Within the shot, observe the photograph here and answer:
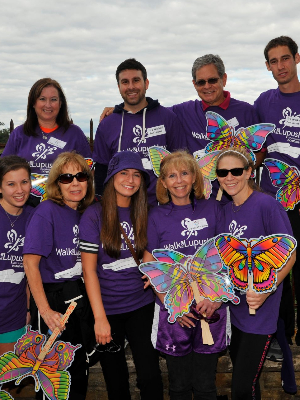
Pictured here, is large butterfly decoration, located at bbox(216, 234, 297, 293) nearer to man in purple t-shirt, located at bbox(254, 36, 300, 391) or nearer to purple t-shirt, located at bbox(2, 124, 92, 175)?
man in purple t-shirt, located at bbox(254, 36, 300, 391)

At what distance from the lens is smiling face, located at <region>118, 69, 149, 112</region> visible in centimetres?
466

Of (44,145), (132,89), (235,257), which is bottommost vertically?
(235,257)

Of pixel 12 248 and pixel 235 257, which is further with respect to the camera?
pixel 12 248

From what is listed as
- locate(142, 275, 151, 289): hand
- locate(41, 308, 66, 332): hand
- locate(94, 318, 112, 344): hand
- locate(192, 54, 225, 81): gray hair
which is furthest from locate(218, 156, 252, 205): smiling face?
locate(41, 308, 66, 332): hand

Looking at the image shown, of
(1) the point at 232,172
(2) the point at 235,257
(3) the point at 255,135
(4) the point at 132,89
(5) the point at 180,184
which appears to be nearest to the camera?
(2) the point at 235,257

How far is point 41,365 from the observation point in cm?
331

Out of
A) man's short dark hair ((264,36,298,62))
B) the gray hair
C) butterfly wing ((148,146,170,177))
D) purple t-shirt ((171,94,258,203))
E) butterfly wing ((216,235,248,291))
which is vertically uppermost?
man's short dark hair ((264,36,298,62))

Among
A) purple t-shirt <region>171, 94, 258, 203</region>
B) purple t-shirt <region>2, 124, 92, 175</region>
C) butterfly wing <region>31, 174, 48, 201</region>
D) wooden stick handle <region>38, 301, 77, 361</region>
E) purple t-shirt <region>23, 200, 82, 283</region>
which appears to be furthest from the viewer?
purple t-shirt <region>171, 94, 258, 203</region>

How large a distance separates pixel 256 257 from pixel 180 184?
82cm

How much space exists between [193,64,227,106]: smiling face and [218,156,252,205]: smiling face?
4.04 feet

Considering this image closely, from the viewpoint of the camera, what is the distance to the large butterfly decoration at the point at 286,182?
13.5 ft

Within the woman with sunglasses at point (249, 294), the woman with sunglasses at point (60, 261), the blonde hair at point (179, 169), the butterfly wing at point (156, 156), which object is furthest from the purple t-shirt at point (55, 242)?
the woman with sunglasses at point (249, 294)

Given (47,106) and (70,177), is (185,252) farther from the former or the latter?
(47,106)

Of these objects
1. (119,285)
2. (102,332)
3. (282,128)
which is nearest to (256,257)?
(119,285)
